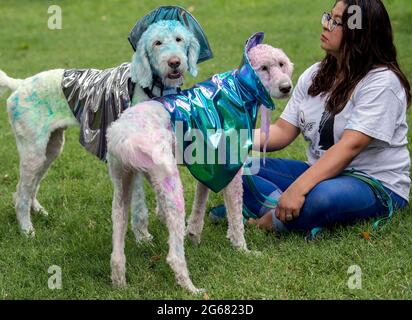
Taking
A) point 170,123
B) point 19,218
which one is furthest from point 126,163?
point 19,218

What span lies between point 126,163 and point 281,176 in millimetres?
1782

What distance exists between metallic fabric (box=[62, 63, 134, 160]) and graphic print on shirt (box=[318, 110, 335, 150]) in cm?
131

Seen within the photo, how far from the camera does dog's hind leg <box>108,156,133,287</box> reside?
379 centimetres

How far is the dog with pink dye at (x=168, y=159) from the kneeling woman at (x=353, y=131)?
485mm

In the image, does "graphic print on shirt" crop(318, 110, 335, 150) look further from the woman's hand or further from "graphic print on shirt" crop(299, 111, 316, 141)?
the woman's hand

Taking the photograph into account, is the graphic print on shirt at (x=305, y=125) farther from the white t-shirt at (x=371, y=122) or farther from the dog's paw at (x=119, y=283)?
the dog's paw at (x=119, y=283)

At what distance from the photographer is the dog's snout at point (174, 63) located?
4000 mm

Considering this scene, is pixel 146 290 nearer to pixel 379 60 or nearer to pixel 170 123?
pixel 170 123

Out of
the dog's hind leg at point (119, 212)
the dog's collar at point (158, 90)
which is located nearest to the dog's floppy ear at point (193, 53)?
the dog's collar at point (158, 90)

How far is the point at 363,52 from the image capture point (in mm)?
4406

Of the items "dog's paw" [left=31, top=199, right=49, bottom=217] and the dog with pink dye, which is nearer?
the dog with pink dye

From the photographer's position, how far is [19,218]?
4914mm

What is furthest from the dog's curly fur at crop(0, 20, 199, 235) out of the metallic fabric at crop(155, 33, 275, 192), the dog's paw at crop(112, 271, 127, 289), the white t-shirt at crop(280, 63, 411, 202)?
the dog's paw at crop(112, 271, 127, 289)

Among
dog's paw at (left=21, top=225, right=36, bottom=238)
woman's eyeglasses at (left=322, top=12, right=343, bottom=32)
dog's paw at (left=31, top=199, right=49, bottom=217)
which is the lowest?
dog's paw at (left=31, top=199, right=49, bottom=217)
